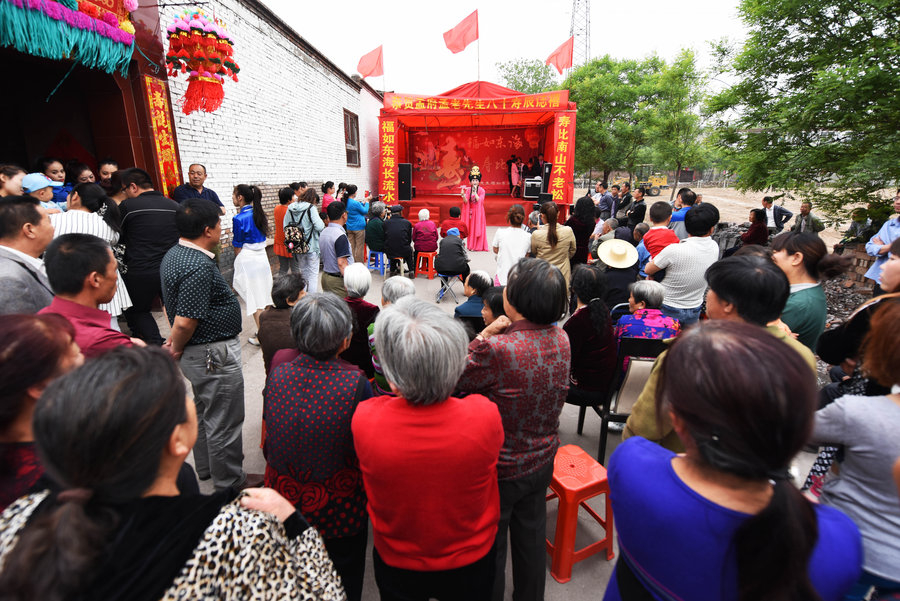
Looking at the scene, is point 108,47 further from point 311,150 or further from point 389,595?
point 311,150

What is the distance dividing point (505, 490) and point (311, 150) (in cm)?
982

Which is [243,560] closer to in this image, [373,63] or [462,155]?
[373,63]

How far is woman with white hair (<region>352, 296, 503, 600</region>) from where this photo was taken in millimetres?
1140

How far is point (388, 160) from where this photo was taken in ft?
38.9

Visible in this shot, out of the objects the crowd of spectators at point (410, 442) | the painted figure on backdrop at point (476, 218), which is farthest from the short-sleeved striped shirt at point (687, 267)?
the painted figure on backdrop at point (476, 218)

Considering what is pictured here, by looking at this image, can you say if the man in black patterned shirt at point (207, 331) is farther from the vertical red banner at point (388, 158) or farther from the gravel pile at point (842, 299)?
the vertical red banner at point (388, 158)

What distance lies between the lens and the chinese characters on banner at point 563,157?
10.9 m

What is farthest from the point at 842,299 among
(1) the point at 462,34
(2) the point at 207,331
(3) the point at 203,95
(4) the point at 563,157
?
(1) the point at 462,34

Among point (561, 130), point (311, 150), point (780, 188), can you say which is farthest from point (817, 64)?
point (311, 150)

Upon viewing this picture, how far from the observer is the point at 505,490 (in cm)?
155

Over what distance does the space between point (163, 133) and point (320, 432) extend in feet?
16.5

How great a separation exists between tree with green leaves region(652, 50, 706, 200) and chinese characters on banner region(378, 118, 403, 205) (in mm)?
11121

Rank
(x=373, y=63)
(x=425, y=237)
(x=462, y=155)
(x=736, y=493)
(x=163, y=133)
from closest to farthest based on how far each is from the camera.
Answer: (x=736, y=493)
(x=163, y=133)
(x=425, y=237)
(x=373, y=63)
(x=462, y=155)

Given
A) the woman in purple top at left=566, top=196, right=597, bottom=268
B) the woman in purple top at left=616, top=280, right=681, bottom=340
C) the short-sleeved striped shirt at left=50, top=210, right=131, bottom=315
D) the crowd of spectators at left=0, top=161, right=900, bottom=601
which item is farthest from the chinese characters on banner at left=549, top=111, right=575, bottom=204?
the short-sleeved striped shirt at left=50, top=210, right=131, bottom=315
